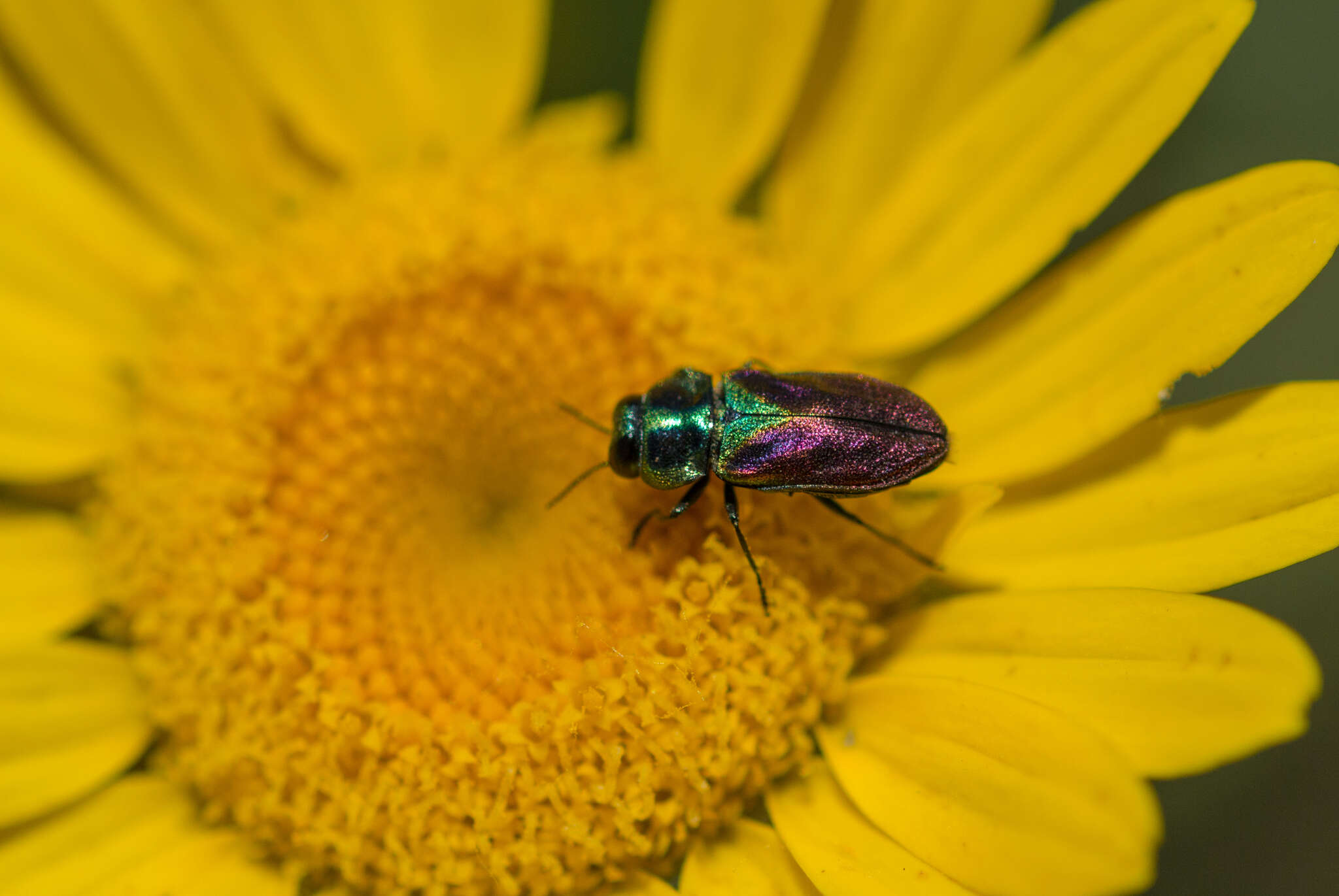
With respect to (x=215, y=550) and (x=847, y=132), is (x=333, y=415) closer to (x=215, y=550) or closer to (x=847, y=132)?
(x=215, y=550)

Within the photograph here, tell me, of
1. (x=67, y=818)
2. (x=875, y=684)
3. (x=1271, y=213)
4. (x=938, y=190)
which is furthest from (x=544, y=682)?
(x=1271, y=213)

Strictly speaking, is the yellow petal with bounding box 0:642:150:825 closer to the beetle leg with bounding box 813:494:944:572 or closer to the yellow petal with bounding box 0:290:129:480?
the yellow petal with bounding box 0:290:129:480

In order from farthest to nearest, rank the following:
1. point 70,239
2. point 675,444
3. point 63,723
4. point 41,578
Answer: point 70,239 → point 41,578 → point 63,723 → point 675,444

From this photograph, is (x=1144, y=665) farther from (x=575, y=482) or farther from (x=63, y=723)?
(x=63, y=723)

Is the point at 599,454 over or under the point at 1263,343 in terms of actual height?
under

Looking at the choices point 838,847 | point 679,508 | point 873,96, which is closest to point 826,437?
point 679,508

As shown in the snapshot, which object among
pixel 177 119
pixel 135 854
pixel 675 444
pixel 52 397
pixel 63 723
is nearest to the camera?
pixel 675 444

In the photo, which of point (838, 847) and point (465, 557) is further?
point (465, 557)

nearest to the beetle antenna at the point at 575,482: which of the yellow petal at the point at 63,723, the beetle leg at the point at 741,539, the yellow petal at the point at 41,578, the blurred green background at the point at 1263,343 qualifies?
the beetle leg at the point at 741,539

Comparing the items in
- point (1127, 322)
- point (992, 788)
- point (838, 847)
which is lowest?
point (838, 847)
